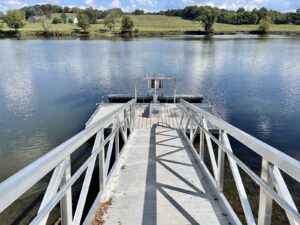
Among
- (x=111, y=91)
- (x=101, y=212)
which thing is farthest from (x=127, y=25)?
(x=101, y=212)

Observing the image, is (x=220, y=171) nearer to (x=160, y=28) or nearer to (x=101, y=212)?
(x=101, y=212)

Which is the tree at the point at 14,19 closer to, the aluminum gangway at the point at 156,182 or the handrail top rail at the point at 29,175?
the aluminum gangway at the point at 156,182

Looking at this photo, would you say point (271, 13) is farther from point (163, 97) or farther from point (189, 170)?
Answer: point (189, 170)

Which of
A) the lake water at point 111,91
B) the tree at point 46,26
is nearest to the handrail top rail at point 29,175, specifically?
the lake water at point 111,91

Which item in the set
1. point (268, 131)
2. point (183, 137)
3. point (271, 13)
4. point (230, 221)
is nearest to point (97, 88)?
point (268, 131)

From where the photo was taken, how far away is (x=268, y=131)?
14992 mm

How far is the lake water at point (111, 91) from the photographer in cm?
1410

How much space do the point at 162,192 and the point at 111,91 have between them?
1991 cm

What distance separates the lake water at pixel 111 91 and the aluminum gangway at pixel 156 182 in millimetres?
6870

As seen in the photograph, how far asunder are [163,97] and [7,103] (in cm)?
983

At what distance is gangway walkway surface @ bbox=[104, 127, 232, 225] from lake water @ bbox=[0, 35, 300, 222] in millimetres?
6660

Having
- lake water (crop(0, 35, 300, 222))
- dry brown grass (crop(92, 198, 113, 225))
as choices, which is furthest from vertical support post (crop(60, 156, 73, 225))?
lake water (crop(0, 35, 300, 222))

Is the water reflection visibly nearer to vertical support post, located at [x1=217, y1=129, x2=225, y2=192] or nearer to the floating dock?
the floating dock

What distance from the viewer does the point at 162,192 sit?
431 cm
